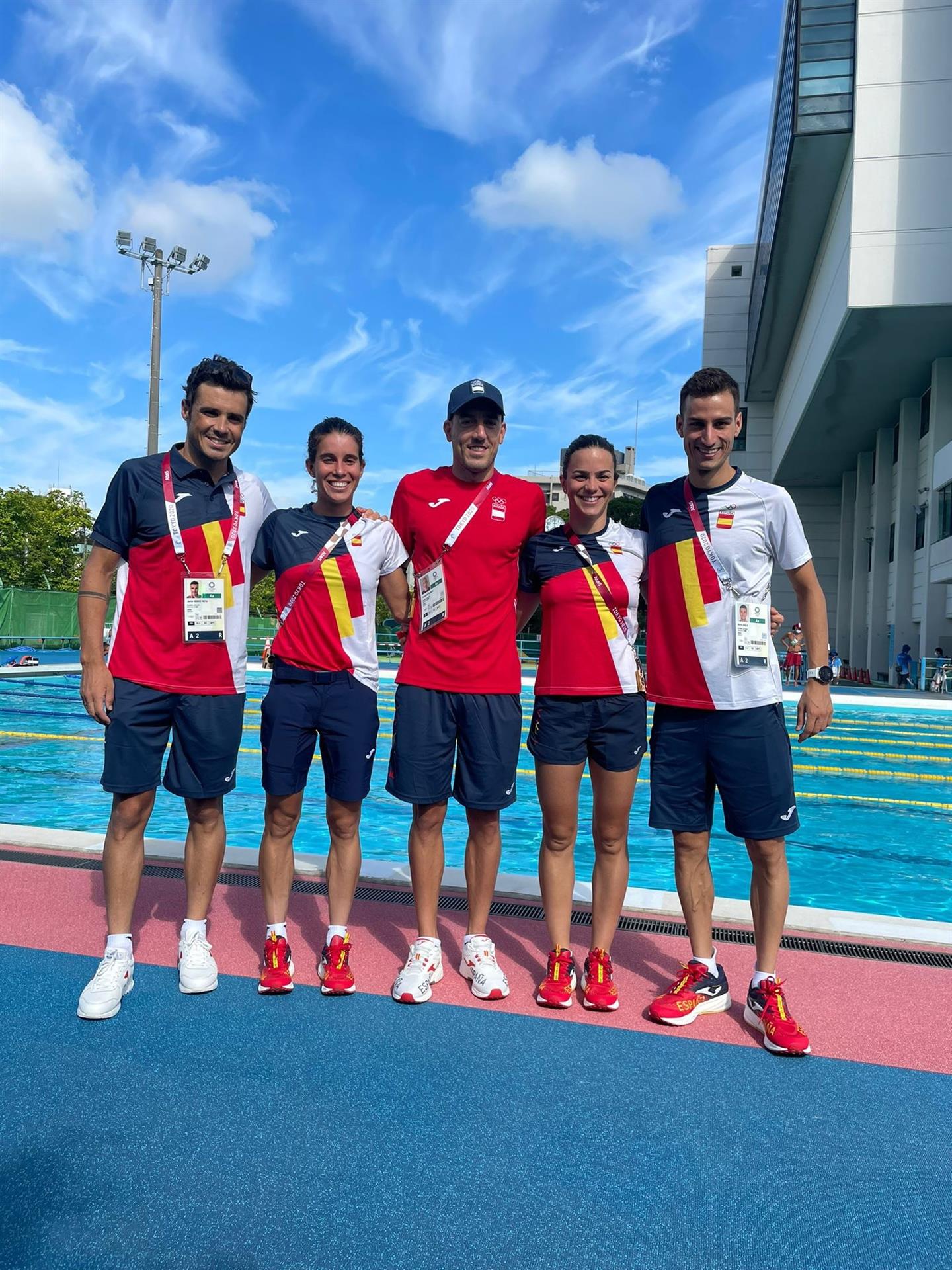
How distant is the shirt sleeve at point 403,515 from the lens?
3.18m

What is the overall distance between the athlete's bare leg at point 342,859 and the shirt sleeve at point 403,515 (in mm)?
977

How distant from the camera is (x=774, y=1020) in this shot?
8.60 feet

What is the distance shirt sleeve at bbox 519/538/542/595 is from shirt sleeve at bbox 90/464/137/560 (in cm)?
135

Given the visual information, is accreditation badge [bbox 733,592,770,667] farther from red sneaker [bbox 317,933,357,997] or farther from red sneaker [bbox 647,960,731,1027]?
red sneaker [bbox 317,933,357,997]

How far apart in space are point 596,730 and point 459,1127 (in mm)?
1357

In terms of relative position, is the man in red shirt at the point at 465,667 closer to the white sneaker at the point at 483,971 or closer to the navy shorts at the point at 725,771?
the white sneaker at the point at 483,971

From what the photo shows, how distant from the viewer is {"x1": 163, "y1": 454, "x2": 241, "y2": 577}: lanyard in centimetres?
292

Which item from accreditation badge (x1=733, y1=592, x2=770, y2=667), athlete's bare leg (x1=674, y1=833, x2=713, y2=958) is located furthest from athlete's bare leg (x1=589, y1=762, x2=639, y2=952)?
accreditation badge (x1=733, y1=592, x2=770, y2=667)

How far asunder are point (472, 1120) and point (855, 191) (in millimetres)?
23711

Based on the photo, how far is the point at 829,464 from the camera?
35688mm

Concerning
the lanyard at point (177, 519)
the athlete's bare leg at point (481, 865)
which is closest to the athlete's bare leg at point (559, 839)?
the athlete's bare leg at point (481, 865)

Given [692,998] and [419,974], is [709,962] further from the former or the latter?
[419,974]

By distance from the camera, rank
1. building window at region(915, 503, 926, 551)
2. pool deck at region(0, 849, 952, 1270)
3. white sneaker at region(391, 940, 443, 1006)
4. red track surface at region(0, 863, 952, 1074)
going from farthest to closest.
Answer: building window at region(915, 503, 926, 551) < white sneaker at region(391, 940, 443, 1006) < red track surface at region(0, 863, 952, 1074) < pool deck at region(0, 849, 952, 1270)

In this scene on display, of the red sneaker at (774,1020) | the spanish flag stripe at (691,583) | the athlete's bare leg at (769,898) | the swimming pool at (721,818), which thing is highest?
the spanish flag stripe at (691,583)
